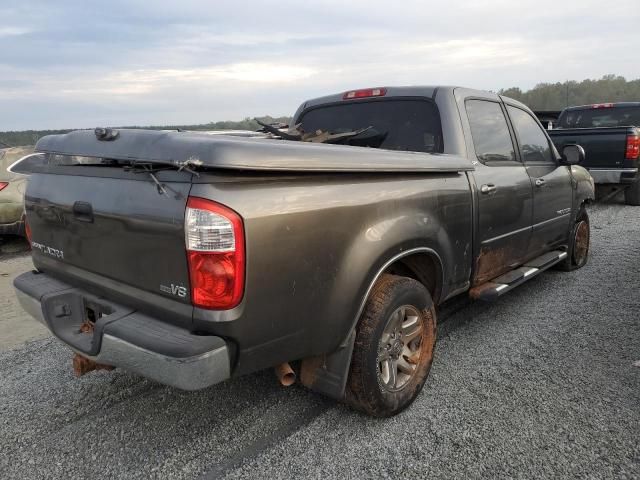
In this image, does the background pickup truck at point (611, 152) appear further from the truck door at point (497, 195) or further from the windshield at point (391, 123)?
the windshield at point (391, 123)

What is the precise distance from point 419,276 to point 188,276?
5.48 feet

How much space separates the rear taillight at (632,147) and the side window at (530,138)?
545 centimetres

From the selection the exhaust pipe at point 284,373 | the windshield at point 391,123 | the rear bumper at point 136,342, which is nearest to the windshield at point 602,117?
the windshield at point 391,123

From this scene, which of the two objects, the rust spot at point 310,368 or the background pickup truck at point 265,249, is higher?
the background pickup truck at point 265,249

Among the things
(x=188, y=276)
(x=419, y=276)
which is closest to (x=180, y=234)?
(x=188, y=276)

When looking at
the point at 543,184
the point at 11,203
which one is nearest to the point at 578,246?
the point at 543,184

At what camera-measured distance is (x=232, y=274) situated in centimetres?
198

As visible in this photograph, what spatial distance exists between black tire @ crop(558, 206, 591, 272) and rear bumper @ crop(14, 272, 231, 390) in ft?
14.9

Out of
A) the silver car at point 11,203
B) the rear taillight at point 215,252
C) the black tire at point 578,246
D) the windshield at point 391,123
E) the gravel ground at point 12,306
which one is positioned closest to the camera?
the rear taillight at point 215,252

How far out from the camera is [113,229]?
7.61 ft

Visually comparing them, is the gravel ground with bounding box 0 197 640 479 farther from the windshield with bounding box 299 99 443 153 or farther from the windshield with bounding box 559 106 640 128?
the windshield with bounding box 559 106 640 128

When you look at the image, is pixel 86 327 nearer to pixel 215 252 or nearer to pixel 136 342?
pixel 136 342

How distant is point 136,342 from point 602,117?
12.2 meters

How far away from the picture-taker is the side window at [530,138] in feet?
14.3
